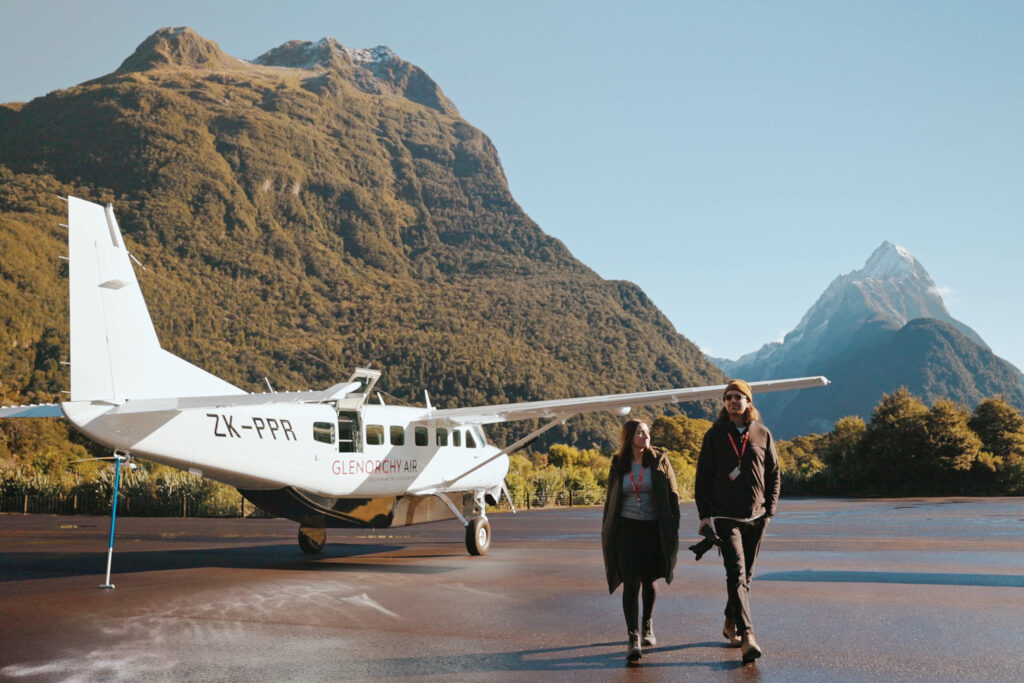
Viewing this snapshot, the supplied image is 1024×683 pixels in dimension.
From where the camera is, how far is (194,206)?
159 metres

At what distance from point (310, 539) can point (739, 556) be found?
10.1m

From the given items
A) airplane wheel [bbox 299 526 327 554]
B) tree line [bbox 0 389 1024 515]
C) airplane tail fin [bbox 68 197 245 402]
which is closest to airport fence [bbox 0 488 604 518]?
tree line [bbox 0 389 1024 515]

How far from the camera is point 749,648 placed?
241 inches

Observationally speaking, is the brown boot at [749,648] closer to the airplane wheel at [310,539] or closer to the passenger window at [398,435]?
the passenger window at [398,435]

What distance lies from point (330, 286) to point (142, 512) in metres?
132

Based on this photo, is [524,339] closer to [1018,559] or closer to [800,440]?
[800,440]

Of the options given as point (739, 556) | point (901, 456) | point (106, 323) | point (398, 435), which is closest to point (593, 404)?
point (398, 435)

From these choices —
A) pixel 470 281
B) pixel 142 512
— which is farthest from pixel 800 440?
pixel 142 512

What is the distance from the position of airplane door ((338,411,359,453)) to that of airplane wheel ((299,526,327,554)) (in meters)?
2.48

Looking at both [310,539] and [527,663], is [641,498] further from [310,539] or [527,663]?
[310,539]

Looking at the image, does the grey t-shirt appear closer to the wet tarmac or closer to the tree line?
the wet tarmac

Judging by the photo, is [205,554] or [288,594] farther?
[205,554]

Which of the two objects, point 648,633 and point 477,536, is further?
point 477,536

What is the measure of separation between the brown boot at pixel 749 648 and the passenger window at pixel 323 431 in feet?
25.9
